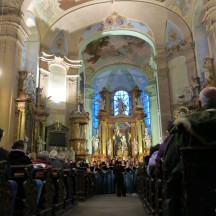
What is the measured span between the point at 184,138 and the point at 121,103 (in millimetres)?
19563

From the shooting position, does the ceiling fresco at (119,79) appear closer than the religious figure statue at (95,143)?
No

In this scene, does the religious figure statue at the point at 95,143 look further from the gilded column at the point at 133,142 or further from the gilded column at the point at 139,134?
the gilded column at the point at 139,134

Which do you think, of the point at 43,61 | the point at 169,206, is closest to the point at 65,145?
the point at 43,61

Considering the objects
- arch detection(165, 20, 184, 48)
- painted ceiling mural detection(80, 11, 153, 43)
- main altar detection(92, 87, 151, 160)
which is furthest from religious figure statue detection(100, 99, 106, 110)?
arch detection(165, 20, 184, 48)

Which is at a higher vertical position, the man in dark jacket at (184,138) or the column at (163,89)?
the column at (163,89)

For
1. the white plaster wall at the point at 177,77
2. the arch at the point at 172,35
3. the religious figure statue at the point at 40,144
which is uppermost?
the arch at the point at 172,35

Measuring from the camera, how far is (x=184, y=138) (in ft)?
6.36

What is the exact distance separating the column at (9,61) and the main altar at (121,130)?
395 inches

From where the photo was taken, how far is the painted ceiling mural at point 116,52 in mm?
17734

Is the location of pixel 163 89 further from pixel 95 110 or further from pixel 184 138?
pixel 184 138

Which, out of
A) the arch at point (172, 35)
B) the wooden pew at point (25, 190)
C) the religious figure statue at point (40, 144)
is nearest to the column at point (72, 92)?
the religious figure statue at point (40, 144)

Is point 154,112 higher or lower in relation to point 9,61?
higher

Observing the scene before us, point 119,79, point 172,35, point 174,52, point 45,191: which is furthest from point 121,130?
point 45,191

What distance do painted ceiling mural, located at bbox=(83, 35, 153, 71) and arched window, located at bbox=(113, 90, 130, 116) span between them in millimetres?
3149
